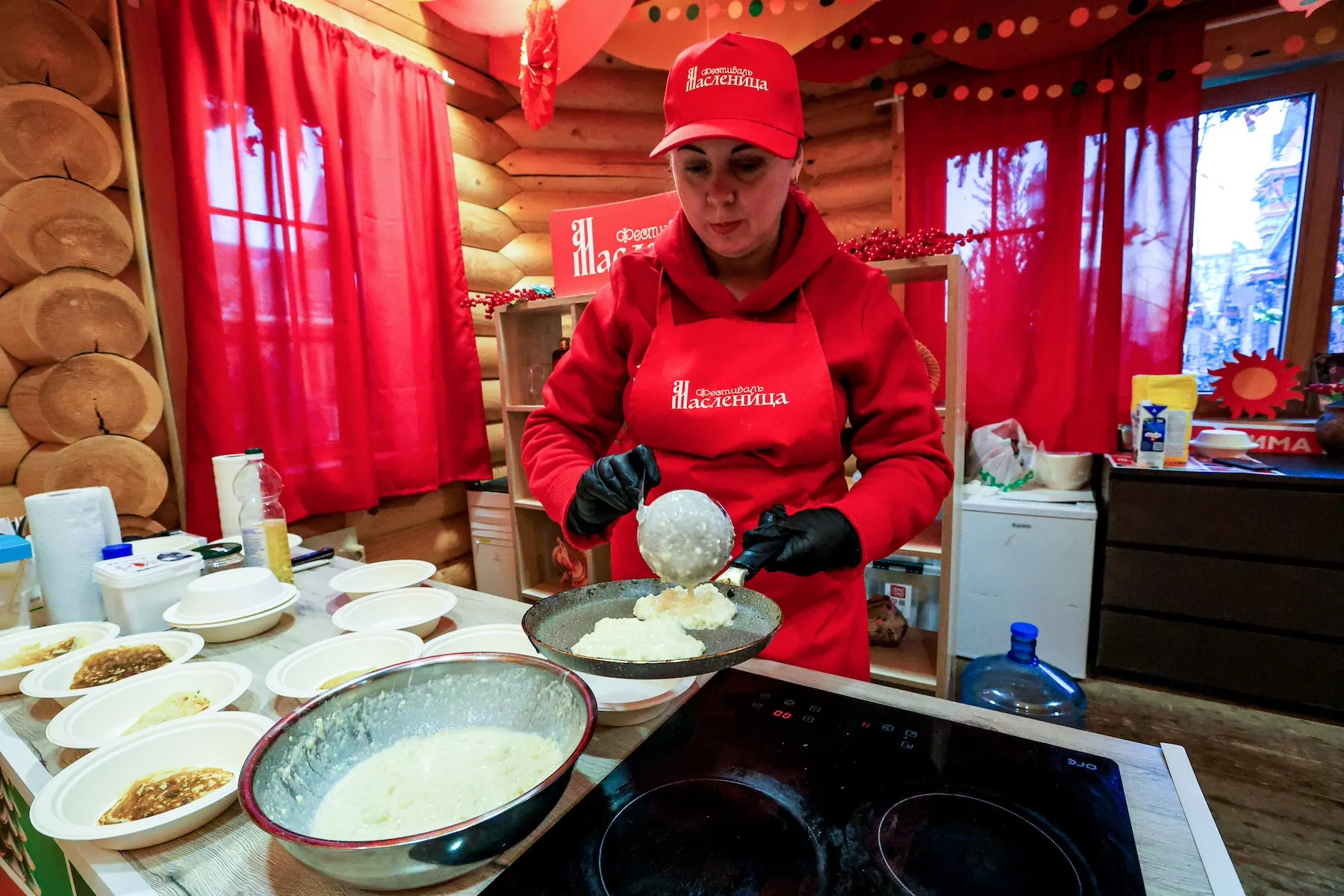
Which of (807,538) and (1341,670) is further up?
(807,538)

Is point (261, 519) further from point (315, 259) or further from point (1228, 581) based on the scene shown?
point (1228, 581)

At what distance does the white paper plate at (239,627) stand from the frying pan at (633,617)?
717mm

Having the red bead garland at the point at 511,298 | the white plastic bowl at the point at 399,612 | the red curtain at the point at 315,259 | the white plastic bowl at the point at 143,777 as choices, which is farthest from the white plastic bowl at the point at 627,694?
the red bead garland at the point at 511,298

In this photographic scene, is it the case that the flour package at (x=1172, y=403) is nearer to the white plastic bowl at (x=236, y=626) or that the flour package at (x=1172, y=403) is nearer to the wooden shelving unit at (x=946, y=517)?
the wooden shelving unit at (x=946, y=517)

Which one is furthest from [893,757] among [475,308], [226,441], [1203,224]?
[1203,224]

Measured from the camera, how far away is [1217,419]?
3.18 m

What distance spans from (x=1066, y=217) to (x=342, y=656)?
3.54 m

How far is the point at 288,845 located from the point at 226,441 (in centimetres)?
231

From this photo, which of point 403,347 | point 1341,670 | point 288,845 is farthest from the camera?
point 403,347

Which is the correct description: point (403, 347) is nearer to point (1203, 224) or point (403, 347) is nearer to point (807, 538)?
point (807, 538)

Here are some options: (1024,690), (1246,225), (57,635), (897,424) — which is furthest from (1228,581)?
(57,635)

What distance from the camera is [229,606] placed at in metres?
1.34

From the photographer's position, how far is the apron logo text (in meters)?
1.31

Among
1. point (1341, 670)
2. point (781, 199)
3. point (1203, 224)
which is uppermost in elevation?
point (1203, 224)
